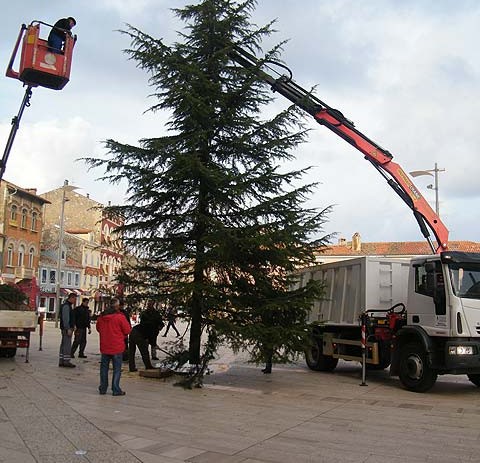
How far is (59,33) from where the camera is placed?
8.45m

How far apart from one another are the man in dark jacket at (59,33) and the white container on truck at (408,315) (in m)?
7.34

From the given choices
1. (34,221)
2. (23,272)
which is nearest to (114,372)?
(23,272)

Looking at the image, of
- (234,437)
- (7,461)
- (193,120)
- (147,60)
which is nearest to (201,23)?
(147,60)

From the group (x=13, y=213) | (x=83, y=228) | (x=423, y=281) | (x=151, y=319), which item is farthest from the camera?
(x=83, y=228)

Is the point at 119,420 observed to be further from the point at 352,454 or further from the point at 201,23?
the point at 201,23

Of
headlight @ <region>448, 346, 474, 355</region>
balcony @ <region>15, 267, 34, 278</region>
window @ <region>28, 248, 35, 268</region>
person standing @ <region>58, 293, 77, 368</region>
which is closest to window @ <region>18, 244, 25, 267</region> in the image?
balcony @ <region>15, 267, 34, 278</region>

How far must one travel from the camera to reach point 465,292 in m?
11.1

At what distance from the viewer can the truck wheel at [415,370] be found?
11367 millimetres

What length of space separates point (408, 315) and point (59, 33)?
8936 mm

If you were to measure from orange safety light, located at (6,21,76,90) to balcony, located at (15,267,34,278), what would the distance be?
4523 cm

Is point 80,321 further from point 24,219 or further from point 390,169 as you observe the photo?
point 24,219

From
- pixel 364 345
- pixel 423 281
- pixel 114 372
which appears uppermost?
pixel 423 281

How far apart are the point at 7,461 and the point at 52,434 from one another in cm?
114

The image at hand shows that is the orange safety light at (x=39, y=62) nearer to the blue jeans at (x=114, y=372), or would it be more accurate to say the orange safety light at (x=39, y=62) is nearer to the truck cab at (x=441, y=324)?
the blue jeans at (x=114, y=372)
